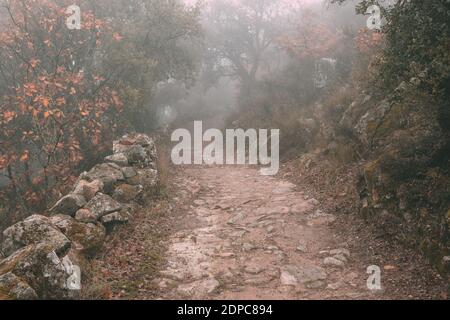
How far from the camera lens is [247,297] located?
6.38m

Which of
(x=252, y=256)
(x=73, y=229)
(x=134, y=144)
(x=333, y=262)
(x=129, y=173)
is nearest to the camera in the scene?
(x=333, y=262)

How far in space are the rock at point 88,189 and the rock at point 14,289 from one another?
331 cm

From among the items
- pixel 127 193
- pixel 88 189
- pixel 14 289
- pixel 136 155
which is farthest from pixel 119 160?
pixel 14 289

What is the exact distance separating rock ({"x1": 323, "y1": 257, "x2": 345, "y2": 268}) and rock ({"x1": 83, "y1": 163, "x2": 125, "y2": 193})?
5.09 metres

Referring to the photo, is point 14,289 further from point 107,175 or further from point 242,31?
point 242,31

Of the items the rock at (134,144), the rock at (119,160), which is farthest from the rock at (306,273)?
the rock at (134,144)

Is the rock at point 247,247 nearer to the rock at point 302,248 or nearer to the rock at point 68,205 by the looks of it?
the rock at point 302,248

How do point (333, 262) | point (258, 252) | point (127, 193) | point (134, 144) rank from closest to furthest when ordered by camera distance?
point (333, 262) → point (258, 252) → point (127, 193) → point (134, 144)

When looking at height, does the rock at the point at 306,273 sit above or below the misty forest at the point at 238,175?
below

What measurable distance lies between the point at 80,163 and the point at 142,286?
781 cm

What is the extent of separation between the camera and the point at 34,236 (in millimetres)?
6828

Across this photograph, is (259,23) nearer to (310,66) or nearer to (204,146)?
(310,66)

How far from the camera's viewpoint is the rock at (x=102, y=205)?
333 inches

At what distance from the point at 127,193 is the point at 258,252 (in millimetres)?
3592
